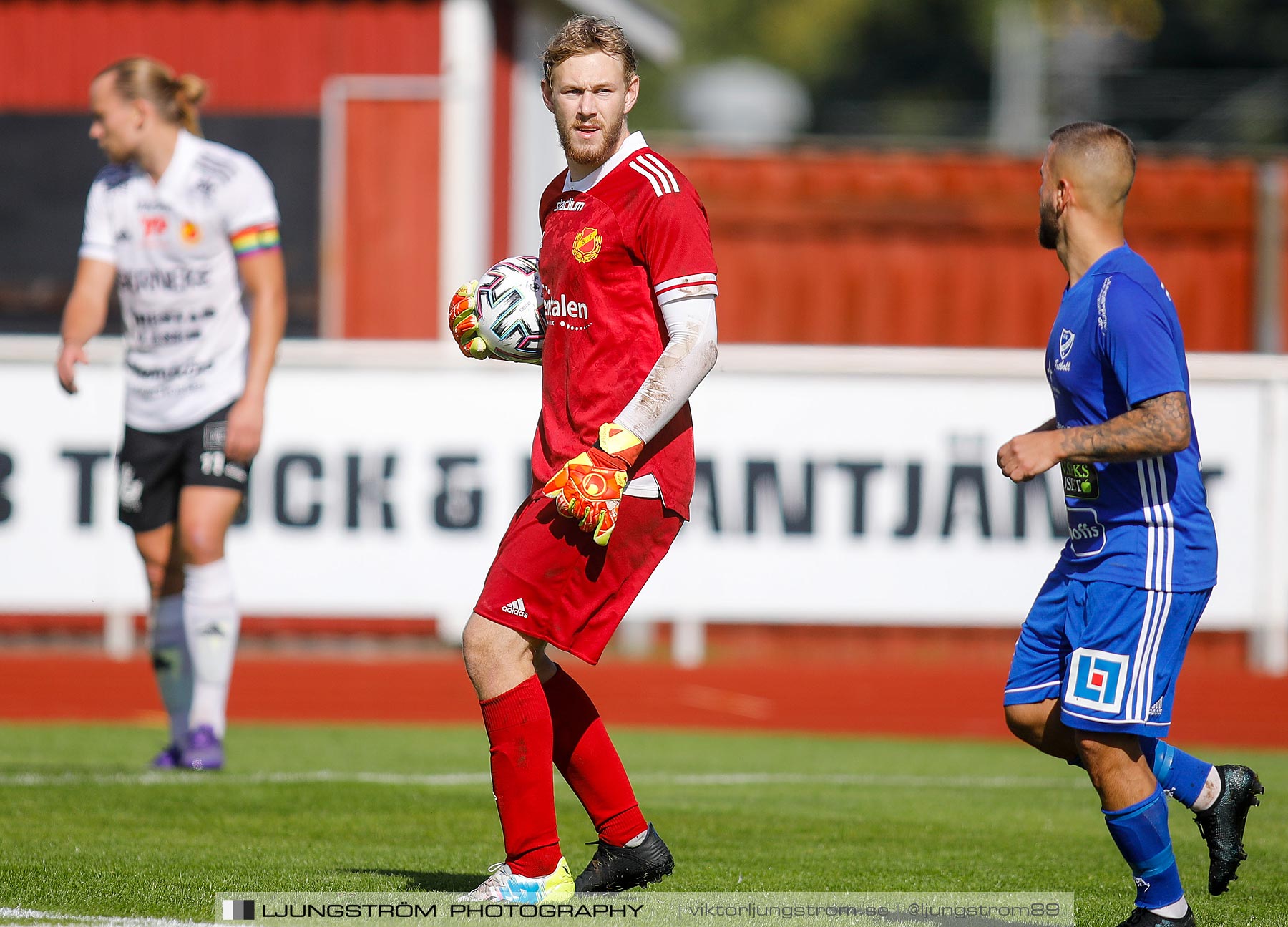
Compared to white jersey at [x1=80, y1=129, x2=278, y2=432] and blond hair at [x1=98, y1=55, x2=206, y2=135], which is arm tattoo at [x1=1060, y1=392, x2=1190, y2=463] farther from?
blond hair at [x1=98, y1=55, x2=206, y2=135]

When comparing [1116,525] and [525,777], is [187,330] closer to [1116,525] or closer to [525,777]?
[525,777]

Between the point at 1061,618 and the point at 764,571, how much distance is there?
731 cm

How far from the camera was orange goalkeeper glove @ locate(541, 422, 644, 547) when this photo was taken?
14.4 feet

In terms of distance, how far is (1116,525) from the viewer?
14.5 ft

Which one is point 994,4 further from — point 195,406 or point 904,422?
point 195,406

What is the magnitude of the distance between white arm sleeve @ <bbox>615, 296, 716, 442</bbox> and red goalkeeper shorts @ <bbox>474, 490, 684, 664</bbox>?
271mm

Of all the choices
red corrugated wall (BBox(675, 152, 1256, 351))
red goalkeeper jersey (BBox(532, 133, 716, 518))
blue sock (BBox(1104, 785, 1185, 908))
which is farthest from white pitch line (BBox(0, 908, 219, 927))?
red corrugated wall (BBox(675, 152, 1256, 351))

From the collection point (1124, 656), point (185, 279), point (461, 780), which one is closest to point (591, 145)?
point (1124, 656)

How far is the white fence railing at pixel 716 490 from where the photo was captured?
38.1ft

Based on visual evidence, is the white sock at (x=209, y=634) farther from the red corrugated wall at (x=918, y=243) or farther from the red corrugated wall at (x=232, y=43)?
the red corrugated wall at (x=918, y=243)

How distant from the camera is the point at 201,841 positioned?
18.7 ft

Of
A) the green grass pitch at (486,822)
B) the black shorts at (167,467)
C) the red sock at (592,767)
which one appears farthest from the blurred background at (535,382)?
the red sock at (592,767)

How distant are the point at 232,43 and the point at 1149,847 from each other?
12.5 m

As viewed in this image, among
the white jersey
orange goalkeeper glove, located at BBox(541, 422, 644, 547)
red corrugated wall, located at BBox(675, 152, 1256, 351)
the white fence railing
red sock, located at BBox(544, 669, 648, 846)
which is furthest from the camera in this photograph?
red corrugated wall, located at BBox(675, 152, 1256, 351)
